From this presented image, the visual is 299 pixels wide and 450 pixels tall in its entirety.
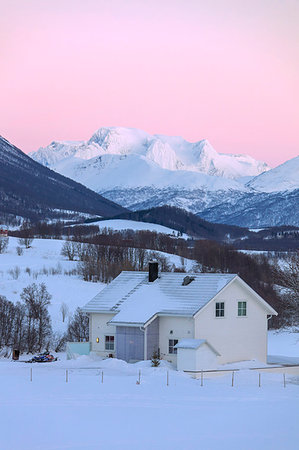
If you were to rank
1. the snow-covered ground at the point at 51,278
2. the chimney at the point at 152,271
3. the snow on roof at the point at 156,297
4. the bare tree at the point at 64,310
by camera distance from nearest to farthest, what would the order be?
the snow on roof at the point at 156,297
the chimney at the point at 152,271
the bare tree at the point at 64,310
the snow-covered ground at the point at 51,278

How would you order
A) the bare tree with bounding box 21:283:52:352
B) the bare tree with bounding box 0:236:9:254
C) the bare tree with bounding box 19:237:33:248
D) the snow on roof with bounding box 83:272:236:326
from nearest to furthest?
the snow on roof with bounding box 83:272:236:326 < the bare tree with bounding box 21:283:52:352 < the bare tree with bounding box 0:236:9:254 < the bare tree with bounding box 19:237:33:248

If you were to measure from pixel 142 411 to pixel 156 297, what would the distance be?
Result: 15.5m

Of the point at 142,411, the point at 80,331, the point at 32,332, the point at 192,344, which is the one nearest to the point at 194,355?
the point at 192,344

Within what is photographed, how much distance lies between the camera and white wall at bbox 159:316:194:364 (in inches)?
1556

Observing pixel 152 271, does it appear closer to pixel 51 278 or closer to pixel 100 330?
pixel 100 330

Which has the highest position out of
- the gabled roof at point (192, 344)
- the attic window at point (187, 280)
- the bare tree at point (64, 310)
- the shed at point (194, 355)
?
the attic window at point (187, 280)

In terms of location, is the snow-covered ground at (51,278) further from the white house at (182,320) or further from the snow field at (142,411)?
the snow field at (142,411)

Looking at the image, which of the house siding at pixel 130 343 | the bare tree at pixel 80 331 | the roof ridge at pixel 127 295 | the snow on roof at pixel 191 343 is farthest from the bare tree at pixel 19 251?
the snow on roof at pixel 191 343

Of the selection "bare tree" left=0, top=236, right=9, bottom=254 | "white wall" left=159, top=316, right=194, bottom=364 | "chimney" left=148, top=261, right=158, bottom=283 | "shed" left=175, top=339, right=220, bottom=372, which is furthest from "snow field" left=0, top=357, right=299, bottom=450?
"bare tree" left=0, top=236, right=9, bottom=254

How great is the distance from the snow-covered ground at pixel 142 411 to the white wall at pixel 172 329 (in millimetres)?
3645

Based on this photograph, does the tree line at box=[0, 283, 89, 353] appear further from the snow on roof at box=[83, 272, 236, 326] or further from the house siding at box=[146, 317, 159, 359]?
the house siding at box=[146, 317, 159, 359]

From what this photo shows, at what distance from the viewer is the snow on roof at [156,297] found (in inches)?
1580

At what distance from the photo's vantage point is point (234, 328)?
41781 mm

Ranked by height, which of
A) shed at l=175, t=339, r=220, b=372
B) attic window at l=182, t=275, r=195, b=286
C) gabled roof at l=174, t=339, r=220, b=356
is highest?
attic window at l=182, t=275, r=195, b=286
